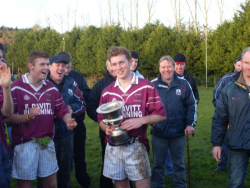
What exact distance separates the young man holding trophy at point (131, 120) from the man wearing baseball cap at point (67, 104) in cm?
132

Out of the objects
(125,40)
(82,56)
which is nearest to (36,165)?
(125,40)

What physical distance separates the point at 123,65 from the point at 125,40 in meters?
36.3

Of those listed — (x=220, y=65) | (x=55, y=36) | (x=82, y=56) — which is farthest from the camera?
(x=55, y=36)

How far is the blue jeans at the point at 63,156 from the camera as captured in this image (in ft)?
15.9

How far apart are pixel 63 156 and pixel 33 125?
1.16 metres

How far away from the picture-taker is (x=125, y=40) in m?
39.4

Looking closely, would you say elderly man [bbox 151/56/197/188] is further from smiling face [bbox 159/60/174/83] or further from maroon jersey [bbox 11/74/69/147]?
maroon jersey [bbox 11/74/69/147]

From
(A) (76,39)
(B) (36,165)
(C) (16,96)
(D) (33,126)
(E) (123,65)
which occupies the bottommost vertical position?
(B) (36,165)

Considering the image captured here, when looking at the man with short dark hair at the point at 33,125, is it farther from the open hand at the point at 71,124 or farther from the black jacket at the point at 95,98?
the black jacket at the point at 95,98

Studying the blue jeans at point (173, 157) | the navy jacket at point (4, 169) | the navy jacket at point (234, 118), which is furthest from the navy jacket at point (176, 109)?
the navy jacket at point (4, 169)

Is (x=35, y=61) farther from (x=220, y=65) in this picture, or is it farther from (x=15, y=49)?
(x=15, y=49)

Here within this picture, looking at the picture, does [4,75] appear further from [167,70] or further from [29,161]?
[167,70]

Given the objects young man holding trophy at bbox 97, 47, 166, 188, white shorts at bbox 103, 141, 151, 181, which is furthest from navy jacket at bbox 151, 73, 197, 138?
white shorts at bbox 103, 141, 151, 181

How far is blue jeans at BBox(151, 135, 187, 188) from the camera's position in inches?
207
